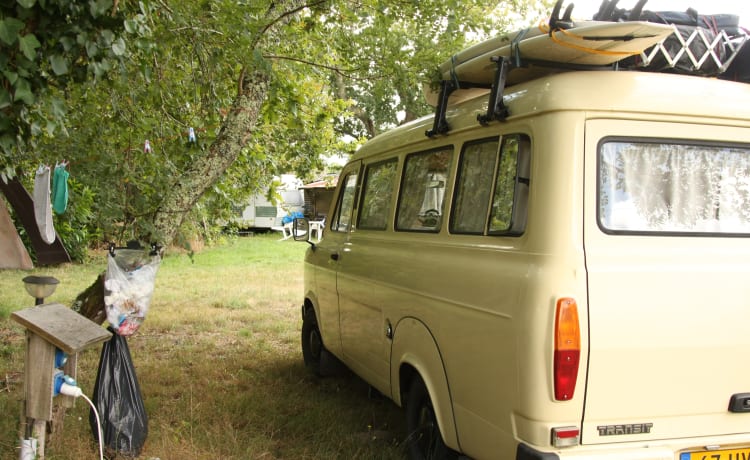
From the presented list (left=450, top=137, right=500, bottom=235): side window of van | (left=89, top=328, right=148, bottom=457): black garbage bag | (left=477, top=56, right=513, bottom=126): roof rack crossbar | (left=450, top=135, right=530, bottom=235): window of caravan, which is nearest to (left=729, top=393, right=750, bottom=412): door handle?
(left=450, top=135, right=530, bottom=235): window of caravan

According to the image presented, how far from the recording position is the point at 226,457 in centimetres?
419

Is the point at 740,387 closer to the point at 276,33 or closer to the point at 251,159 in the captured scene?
the point at 276,33

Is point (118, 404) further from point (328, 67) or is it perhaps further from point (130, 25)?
point (328, 67)

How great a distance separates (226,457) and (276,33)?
14.2ft

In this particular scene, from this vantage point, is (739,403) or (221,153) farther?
(221,153)

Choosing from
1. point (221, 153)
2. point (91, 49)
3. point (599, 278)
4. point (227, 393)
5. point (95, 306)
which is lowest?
point (227, 393)

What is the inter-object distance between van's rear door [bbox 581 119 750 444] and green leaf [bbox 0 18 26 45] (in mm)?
2646

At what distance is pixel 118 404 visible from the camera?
13.8 feet

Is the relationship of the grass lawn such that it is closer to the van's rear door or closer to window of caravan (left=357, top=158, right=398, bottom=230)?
window of caravan (left=357, top=158, right=398, bottom=230)

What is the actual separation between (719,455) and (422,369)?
150cm

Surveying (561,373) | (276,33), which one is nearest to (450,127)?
(561,373)

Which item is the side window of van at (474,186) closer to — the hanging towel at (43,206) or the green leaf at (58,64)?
the green leaf at (58,64)

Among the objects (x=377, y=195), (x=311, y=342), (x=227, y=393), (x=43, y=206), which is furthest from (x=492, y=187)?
(x=43, y=206)

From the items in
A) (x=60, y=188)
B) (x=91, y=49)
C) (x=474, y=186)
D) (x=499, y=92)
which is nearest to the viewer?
(x=499, y=92)
